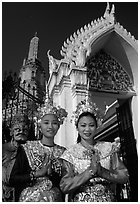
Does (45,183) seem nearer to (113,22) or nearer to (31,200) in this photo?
(31,200)

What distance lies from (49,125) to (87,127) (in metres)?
0.49

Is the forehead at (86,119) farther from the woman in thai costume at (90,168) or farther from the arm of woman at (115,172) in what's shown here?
the arm of woman at (115,172)

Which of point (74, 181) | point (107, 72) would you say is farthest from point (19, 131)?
point (107, 72)

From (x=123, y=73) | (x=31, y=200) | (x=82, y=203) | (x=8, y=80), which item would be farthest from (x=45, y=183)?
(x=123, y=73)

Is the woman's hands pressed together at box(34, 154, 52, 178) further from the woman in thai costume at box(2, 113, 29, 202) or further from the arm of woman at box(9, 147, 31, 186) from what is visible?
the woman in thai costume at box(2, 113, 29, 202)

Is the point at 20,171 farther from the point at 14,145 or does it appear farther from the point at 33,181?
the point at 14,145

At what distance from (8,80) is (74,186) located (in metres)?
2.97

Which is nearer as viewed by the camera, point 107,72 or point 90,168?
point 90,168

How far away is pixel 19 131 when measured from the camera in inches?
96.9

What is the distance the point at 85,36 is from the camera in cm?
535

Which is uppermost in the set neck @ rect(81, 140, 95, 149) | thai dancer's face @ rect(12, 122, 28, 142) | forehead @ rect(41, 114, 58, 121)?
forehead @ rect(41, 114, 58, 121)

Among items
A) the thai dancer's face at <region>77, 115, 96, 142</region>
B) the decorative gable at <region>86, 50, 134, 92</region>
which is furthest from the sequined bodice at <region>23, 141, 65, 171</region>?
the decorative gable at <region>86, 50, 134, 92</region>

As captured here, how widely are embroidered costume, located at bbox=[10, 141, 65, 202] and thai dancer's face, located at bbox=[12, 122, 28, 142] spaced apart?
0.36 ft

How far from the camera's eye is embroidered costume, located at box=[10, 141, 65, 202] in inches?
77.3
